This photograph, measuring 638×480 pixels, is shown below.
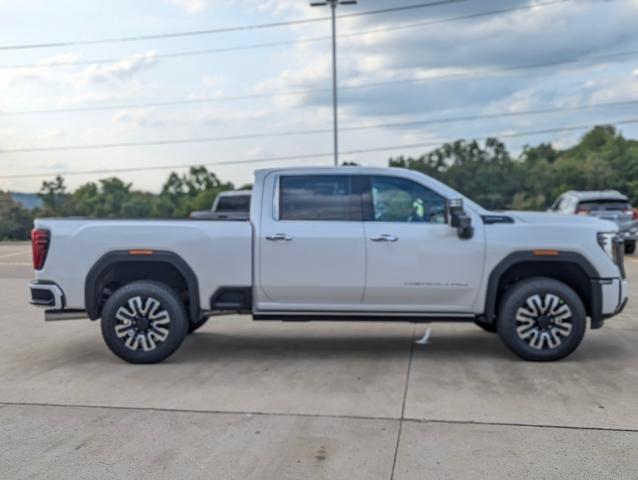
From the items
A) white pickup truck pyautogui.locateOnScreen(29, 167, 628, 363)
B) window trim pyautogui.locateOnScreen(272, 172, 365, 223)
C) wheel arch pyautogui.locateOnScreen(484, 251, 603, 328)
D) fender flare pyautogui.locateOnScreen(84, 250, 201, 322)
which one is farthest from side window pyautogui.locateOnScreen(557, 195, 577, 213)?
fender flare pyautogui.locateOnScreen(84, 250, 201, 322)

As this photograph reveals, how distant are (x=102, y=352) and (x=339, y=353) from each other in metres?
2.54

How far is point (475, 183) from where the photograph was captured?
188ft

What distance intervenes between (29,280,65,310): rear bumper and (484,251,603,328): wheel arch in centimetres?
412

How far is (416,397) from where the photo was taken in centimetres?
563

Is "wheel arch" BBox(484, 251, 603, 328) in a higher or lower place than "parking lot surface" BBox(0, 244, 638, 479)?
higher

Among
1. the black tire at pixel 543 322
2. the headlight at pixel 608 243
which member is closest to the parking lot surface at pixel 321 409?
the black tire at pixel 543 322

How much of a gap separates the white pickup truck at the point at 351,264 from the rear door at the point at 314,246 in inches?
0.4

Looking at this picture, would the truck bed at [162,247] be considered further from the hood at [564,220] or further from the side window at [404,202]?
the hood at [564,220]

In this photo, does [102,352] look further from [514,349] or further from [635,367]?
[635,367]

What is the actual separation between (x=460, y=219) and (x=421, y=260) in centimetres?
53

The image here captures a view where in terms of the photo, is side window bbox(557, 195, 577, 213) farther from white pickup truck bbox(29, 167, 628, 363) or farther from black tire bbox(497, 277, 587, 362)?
black tire bbox(497, 277, 587, 362)

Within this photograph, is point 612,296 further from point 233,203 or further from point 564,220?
point 233,203

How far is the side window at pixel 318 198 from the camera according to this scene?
6.84m

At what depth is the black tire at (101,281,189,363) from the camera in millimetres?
6734
